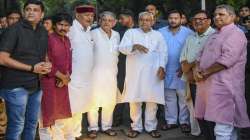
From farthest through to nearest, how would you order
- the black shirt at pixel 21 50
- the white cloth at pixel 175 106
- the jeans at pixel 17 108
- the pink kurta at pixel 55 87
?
the white cloth at pixel 175 106, the pink kurta at pixel 55 87, the jeans at pixel 17 108, the black shirt at pixel 21 50

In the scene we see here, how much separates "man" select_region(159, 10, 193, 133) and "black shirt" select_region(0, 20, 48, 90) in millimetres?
2472

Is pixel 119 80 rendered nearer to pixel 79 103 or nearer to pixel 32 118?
pixel 79 103

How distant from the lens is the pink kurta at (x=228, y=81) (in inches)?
201

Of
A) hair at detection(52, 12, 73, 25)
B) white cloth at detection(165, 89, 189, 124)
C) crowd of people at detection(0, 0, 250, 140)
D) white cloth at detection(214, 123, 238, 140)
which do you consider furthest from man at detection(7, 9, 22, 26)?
white cloth at detection(214, 123, 238, 140)

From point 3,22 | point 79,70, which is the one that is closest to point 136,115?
point 79,70

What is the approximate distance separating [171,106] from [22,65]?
295cm

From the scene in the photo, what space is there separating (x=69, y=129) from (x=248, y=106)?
2437 mm

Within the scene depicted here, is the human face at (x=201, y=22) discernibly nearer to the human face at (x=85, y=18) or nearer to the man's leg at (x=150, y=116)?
the man's leg at (x=150, y=116)

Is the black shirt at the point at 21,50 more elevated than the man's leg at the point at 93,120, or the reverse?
the black shirt at the point at 21,50

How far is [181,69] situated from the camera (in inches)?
256

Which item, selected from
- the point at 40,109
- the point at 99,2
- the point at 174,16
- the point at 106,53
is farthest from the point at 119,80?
the point at 99,2

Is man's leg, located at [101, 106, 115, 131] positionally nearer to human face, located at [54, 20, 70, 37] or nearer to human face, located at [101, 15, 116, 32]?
human face, located at [101, 15, 116, 32]

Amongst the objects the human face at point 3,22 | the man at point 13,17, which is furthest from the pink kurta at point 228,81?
the human face at point 3,22

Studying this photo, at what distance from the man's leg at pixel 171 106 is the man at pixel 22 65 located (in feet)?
8.22
